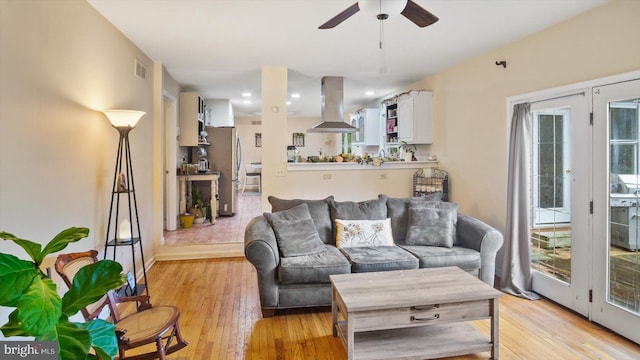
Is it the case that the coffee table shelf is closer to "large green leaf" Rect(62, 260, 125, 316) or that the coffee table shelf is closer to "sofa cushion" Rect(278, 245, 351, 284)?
"sofa cushion" Rect(278, 245, 351, 284)

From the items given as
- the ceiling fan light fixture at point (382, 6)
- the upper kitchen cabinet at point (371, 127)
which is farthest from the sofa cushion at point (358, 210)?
the upper kitchen cabinet at point (371, 127)

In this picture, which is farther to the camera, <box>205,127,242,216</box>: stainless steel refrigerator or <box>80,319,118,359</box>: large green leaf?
<box>205,127,242,216</box>: stainless steel refrigerator

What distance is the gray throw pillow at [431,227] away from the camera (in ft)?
12.2

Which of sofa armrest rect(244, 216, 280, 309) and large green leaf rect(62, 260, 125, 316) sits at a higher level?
large green leaf rect(62, 260, 125, 316)

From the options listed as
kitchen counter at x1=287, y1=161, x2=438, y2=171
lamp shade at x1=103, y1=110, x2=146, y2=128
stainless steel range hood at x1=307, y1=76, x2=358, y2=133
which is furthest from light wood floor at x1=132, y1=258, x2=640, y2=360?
stainless steel range hood at x1=307, y1=76, x2=358, y2=133

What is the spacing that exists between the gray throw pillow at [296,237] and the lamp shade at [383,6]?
202 centimetres

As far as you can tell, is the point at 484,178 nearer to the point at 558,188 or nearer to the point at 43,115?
the point at 558,188

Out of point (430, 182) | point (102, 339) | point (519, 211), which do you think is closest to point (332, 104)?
point (430, 182)

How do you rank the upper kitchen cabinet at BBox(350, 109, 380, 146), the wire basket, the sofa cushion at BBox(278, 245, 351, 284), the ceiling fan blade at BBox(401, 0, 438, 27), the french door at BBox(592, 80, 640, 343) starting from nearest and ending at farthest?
the ceiling fan blade at BBox(401, 0, 438, 27)
the french door at BBox(592, 80, 640, 343)
the sofa cushion at BBox(278, 245, 351, 284)
the wire basket
the upper kitchen cabinet at BBox(350, 109, 380, 146)

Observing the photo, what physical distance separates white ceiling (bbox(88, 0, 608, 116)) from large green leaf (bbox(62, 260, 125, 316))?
92.7 inches

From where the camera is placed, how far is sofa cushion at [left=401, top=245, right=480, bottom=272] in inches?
133

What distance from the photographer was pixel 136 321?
7.55ft

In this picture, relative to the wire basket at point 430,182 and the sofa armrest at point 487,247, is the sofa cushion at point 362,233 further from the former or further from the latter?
the wire basket at point 430,182

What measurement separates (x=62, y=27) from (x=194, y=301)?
2.48 m
